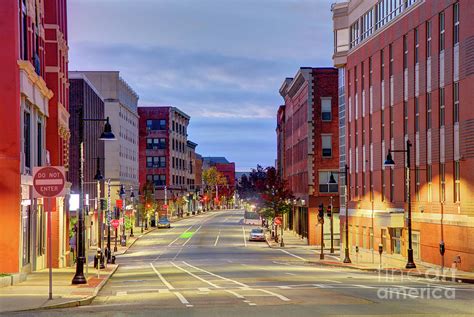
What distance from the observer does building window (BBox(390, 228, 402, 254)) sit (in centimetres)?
5897

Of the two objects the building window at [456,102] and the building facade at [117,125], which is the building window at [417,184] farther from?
the building facade at [117,125]

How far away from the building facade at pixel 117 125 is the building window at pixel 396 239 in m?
66.8

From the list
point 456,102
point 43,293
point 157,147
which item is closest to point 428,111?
point 456,102

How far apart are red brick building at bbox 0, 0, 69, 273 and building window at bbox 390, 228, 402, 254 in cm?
2237

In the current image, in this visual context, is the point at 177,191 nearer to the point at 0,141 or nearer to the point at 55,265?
the point at 55,265

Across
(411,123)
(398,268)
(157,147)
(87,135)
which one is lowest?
(398,268)

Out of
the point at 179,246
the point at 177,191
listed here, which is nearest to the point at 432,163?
the point at 179,246

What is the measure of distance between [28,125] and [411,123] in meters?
26.2

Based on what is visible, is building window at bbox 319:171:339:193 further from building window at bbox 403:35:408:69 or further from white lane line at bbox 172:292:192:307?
white lane line at bbox 172:292:192:307

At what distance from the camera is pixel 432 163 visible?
168 feet

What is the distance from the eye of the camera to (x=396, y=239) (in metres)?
59.8

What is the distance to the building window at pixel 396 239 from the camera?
193ft

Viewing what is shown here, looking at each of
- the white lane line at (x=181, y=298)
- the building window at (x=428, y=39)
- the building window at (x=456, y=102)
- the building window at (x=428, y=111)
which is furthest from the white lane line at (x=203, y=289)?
the building window at (x=428, y=39)

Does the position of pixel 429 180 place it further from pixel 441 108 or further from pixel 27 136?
pixel 27 136
